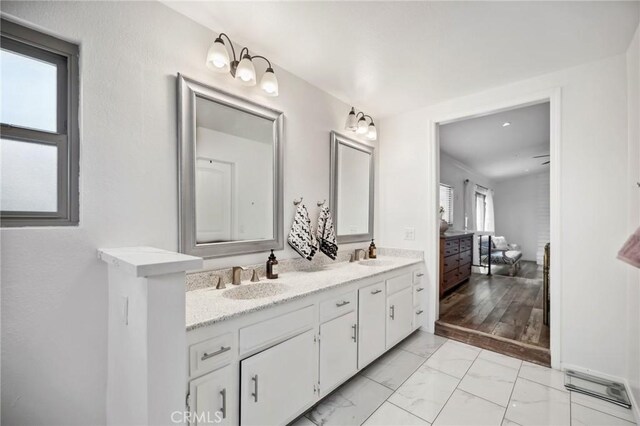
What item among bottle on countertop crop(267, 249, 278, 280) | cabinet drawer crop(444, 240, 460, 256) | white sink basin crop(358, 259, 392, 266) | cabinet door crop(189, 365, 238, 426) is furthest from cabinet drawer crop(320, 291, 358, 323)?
cabinet drawer crop(444, 240, 460, 256)

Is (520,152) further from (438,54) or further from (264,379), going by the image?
(264,379)

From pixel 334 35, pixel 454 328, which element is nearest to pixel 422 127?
pixel 334 35

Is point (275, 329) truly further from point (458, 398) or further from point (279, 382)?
point (458, 398)

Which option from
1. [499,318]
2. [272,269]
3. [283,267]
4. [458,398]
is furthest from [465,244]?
[272,269]

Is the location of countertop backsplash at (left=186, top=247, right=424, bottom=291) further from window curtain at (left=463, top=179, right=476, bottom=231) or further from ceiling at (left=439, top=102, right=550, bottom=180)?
window curtain at (left=463, top=179, right=476, bottom=231)

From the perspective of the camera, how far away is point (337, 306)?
5.93 ft

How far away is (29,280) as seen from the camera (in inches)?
43.0

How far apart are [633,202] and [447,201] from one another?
357 cm

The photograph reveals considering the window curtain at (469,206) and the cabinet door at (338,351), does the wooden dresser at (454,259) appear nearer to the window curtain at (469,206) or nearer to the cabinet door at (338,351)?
the window curtain at (469,206)

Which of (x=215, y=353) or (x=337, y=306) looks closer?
(x=215, y=353)

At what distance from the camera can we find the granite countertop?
1.19 m

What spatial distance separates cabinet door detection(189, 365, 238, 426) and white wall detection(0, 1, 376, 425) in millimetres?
525

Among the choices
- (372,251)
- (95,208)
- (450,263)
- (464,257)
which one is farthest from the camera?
(464,257)

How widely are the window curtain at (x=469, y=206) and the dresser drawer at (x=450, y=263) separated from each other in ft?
6.93
